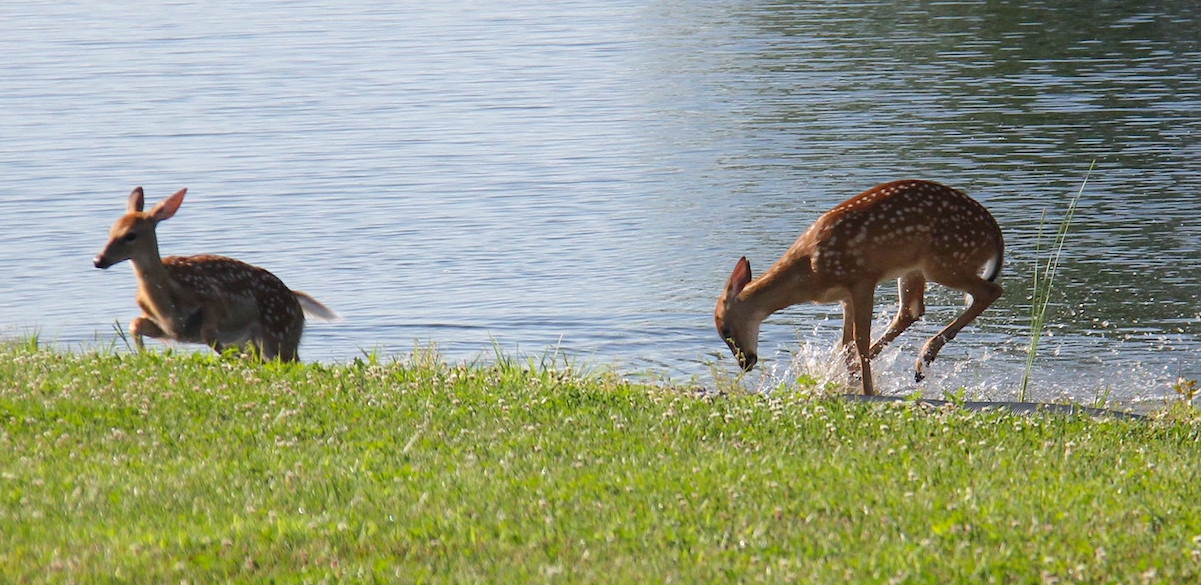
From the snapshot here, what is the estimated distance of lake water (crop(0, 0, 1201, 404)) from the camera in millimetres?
14156

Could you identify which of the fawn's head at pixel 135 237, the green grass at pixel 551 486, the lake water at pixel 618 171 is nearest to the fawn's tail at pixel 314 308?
the lake water at pixel 618 171

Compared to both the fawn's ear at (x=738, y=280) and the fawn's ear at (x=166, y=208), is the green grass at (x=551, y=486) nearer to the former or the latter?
the fawn's ear at (x=166, y=208)

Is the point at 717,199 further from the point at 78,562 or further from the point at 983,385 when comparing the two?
the point at 78,562

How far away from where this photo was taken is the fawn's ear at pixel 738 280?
1205 cm

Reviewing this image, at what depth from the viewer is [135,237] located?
11711 mm

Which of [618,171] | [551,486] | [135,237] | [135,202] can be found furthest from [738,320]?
[618,171]

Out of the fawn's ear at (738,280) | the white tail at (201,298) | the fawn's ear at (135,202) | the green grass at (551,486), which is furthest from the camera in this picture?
the fawn's ear at (135,202)

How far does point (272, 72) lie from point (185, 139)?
31.8 ft

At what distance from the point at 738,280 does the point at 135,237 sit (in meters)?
3.86

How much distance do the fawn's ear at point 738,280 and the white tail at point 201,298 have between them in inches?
110

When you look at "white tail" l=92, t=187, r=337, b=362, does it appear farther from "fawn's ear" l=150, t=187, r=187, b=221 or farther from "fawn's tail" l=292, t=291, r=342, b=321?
"fawn's tail" l=292, t=291, r=342, b=321

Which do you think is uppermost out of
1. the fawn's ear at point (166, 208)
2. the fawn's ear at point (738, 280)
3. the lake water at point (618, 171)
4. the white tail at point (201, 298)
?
the fawn's ear at point (166, 208)

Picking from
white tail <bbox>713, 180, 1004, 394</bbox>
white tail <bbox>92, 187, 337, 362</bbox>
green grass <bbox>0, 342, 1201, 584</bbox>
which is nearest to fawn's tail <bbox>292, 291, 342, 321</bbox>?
white tail <bbox>92, 187, 337, 362</bbox>

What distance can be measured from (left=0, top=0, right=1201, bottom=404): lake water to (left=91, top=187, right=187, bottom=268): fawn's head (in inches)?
76.1
